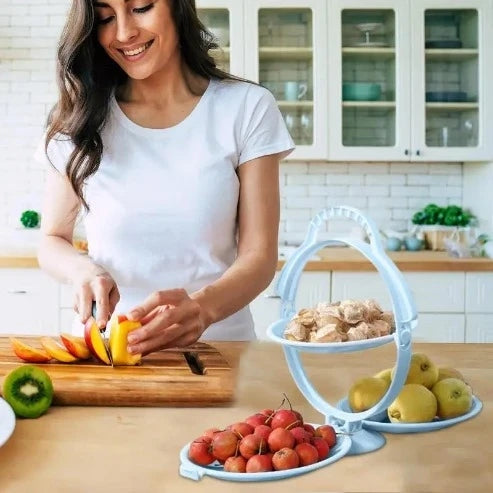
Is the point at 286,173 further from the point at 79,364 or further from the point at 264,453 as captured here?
the point at 264,453

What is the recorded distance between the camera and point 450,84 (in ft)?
13.9

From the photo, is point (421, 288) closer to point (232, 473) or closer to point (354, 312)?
point (354, 312)

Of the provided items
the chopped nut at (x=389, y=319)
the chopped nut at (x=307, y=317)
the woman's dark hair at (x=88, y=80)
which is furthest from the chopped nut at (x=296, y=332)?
the woman's dark hair at (x=88, y=80)

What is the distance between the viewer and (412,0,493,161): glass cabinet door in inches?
163

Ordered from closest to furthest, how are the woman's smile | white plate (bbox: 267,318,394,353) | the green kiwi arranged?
white plate (bbox: 267,318,394,353), the green kiwi, the woman's smile

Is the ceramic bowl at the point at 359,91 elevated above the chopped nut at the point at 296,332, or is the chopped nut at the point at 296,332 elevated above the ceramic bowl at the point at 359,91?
the ceramic bowl at the point at 359,91

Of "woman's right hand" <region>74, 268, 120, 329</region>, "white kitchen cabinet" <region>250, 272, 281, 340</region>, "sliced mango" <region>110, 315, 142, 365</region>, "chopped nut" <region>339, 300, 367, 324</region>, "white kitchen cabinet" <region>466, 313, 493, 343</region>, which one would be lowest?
"white kitchen cabinet" <region>466, 313, 493, 343</region>

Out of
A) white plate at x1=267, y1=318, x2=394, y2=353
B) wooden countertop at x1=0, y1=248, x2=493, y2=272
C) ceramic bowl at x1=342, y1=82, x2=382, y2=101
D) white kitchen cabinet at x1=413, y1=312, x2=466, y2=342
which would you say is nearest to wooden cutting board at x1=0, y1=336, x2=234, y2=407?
white plate at x1=267, y1=318, x2=394, y2=353

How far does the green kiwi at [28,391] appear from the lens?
127 cm

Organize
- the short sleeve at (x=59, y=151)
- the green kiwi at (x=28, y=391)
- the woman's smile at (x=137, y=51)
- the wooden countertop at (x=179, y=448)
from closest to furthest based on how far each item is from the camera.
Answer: the wooden countertop at (x=179, y=448) < the green kiwi at (x=28, y=391) < the woman's smile at (x=137, y=51) < the short sleeve at (x=59, y=151)

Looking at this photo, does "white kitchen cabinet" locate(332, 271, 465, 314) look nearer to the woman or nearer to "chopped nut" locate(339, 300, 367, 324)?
the woman

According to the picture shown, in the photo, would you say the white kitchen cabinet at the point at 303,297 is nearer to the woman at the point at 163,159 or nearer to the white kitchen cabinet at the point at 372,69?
the white kitchen cabinet at the point at 372,69

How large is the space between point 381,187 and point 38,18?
2.11m

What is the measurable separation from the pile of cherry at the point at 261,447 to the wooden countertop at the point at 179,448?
0.02 metres
